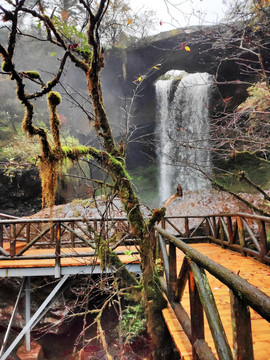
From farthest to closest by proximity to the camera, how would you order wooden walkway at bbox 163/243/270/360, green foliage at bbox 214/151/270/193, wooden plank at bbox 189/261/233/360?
1. green foliage at bbox 214/151/270/193
2. wooden walkway at bbox 163/243/270/360
3. wooden plank at bbox 189/261/233/360

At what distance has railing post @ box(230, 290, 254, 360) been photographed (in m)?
1.15

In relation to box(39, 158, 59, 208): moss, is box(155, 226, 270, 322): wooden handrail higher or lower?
lower

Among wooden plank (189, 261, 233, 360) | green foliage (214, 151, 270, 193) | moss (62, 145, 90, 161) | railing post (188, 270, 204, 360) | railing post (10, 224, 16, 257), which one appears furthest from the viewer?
green foliage (214, 151, 270, 193)

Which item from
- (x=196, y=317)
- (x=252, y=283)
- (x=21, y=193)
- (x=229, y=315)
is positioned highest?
(x=196, y=317)

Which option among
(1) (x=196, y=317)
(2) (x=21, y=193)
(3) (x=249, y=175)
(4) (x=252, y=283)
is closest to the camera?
(1) (x=196, y=317)

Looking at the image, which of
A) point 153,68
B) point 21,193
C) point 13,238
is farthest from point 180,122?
point 13,238

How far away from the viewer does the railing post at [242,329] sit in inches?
45.1

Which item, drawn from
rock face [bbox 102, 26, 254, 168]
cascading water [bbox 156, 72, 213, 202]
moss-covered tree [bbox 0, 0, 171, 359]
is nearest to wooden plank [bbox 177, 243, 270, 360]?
moss-covered tree [bbox 0, 0, 171, 359]

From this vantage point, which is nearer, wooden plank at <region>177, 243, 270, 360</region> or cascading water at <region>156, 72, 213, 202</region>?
wooden plank at <region>177, 243, 270, 360</region>

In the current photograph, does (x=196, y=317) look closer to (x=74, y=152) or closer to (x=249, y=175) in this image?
(x=74, y=152)

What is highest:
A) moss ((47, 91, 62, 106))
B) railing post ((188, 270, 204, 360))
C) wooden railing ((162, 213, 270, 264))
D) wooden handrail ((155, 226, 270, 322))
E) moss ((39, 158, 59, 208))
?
moss ((47, 91, 62, 106))

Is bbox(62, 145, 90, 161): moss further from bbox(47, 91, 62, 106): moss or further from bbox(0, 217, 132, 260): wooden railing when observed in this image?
bbox(0, 217, 132, 260): wooden railing

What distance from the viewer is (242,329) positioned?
115 centimetres

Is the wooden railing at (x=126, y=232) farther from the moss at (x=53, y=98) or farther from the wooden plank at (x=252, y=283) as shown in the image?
the moss at (x=53, y=98)
